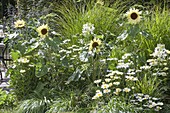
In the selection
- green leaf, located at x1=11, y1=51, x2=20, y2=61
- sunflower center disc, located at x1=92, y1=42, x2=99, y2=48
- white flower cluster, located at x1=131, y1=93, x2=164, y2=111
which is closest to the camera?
white flower cluster, located at x1=131, y1=93, x2=164, y2=111

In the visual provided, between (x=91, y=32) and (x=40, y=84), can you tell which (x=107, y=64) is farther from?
(x=40, y=84)

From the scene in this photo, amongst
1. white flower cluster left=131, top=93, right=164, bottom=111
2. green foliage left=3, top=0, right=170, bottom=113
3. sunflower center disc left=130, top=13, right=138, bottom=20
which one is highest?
sunflower center disc left=130, top=13, right=138, bottom=20

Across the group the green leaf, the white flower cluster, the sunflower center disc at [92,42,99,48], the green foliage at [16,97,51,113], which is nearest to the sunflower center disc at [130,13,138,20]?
the sunflower center disc at [92,42,99,48]

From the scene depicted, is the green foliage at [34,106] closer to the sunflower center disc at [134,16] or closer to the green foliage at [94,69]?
the green foliage at [94,69]

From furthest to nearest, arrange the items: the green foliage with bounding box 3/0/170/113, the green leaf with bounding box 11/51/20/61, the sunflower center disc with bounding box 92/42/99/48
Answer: the green leaf with bounding box 11/51/20/61, the sunflower center disc with bounding box 92/42/99/48, the green foliage with bounding box 3/0/170/113

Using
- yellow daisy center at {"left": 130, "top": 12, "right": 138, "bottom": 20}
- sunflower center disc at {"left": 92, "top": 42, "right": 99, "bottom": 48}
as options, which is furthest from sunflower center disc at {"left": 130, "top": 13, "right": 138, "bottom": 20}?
sunflower center disc at {"left": 92, "top": 42, "right": 99, "bottom": 48}

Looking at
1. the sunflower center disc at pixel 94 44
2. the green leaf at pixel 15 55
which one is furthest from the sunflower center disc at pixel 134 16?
the green leaf at pixel 15 55

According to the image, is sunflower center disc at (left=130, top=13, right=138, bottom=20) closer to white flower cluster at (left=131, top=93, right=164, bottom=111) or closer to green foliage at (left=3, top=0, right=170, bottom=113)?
green foliage at (left=3, top=0, right=170, bottom=113)

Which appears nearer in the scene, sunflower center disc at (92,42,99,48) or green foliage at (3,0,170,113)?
green foliage at (3,0,170,113)

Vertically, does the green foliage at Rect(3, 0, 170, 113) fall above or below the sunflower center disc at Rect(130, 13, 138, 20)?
below

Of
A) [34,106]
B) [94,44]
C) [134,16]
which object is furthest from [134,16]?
[34,106]

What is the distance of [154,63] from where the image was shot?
297 centimetres

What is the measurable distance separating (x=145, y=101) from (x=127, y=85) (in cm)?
23

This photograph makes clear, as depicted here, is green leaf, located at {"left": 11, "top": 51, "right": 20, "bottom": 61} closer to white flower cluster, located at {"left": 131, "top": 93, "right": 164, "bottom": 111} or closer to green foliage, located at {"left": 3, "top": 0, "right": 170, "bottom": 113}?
green foliage, located at {"left": 3, "top": 0, "right": 170, "bottom": 113}
